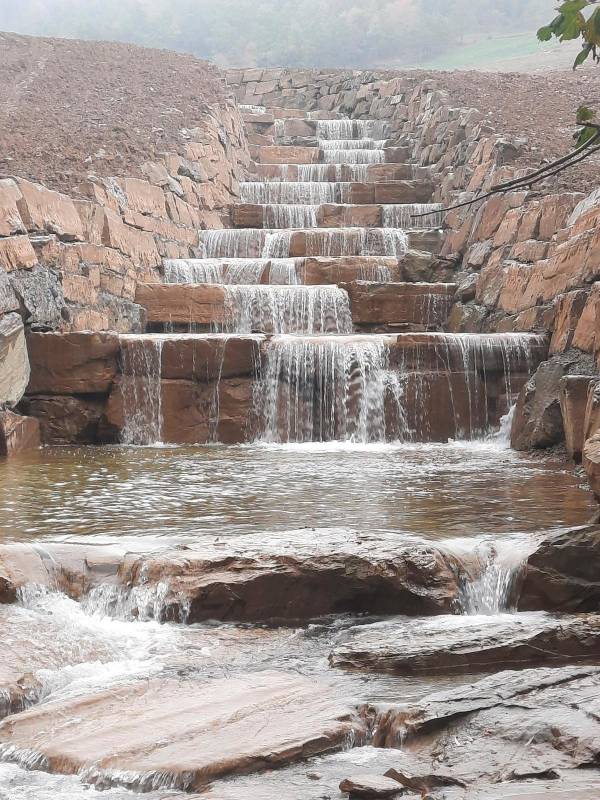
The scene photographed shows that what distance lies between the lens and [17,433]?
1039cm

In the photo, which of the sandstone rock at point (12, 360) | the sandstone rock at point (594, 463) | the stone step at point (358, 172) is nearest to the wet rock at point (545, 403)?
the sandstone rock at point (594, 463)

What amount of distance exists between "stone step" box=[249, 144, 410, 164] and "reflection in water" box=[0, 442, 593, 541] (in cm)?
1193

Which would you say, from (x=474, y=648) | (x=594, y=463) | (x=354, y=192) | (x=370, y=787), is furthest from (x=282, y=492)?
(x=354, y=192)

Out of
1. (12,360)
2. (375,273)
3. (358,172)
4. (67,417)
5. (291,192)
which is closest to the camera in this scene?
(12,360)

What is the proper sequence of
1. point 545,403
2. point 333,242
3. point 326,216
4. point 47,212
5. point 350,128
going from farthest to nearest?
point 350,128 → point 326,216 → point 333,242 → point 47,212 → point 545,403

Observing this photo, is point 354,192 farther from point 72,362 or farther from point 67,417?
point 67,417

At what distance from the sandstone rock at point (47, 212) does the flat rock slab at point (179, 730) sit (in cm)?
838

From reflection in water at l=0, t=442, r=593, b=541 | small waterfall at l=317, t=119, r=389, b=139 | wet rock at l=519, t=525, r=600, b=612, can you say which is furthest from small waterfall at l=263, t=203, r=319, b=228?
wet rock at l=519, t=525, r=600, b=612

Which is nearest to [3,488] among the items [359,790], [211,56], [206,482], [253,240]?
[206,482]

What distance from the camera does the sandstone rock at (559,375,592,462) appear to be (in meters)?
8.98

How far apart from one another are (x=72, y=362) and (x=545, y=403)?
17.7 feet

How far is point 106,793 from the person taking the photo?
3.35 m

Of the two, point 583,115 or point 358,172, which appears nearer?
point 583,115

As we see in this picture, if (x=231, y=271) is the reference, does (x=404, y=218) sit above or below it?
above
